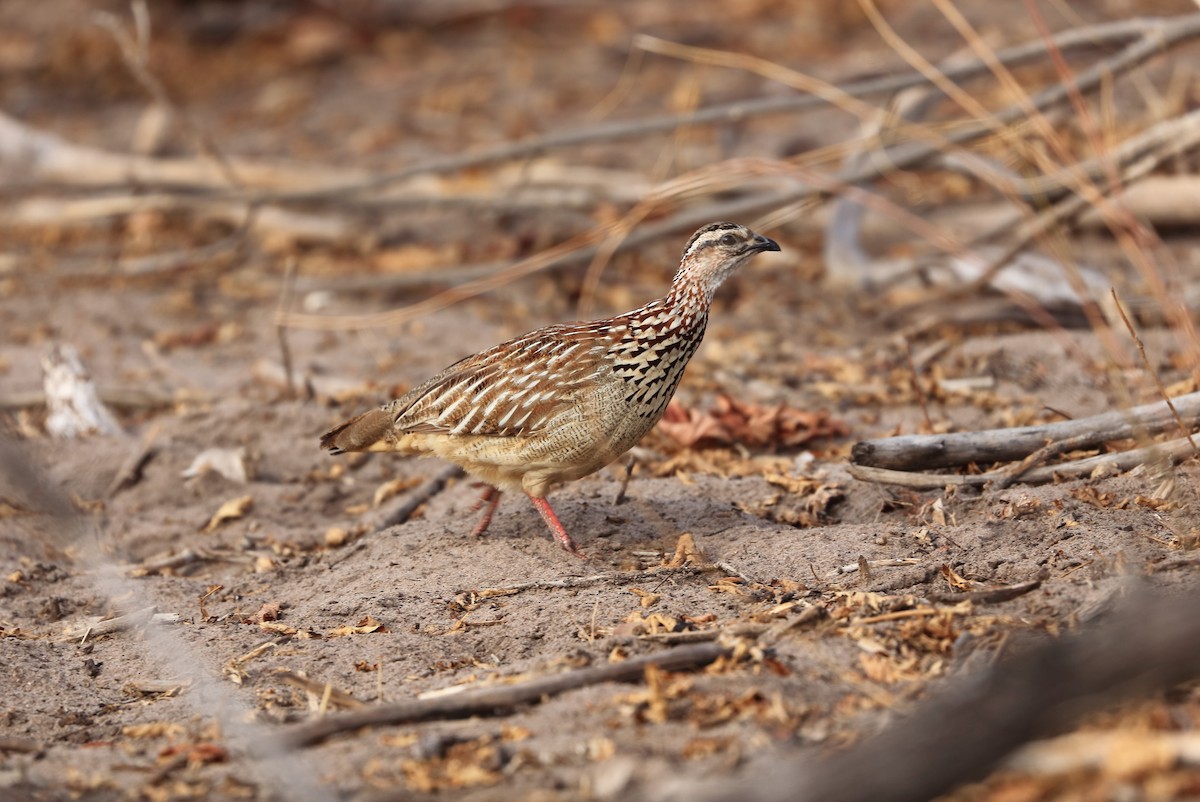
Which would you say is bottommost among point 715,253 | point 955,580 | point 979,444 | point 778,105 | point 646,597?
point 646,597

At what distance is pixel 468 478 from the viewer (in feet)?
23.0

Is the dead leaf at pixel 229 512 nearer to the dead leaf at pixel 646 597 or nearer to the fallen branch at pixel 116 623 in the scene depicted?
the fallen branch at pixel 116 623

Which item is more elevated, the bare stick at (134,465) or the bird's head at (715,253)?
the bird's head at (715,253)

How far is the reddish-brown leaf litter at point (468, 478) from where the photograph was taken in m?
4.06

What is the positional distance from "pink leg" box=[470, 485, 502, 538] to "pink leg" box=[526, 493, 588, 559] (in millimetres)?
252

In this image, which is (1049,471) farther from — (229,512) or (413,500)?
(229,512)

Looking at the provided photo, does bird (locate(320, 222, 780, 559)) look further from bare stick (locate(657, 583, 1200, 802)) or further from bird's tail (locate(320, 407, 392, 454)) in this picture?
bare stick (locate(657, 583, 1200, 802))

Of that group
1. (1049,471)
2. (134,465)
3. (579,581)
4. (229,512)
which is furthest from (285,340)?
(1049,471)

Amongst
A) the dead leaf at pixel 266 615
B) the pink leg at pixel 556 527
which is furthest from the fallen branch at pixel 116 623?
the pink leg at pixel 556 527

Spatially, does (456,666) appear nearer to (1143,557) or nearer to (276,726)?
(276,726)

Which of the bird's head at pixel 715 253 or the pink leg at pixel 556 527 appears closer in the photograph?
the pink leg at pixel 556 527

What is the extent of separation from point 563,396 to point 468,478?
60.6 inches

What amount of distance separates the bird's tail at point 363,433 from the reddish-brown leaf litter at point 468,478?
0.47m

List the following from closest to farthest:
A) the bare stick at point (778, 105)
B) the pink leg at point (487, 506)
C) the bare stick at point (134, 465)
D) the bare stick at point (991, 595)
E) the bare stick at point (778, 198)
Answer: the bare stick at point (991, 595)
the pink leg at point (487, 506)
the bare stick at point (134, 465)
the bare stick at point (778, 198)
the bare stick at point (778, 105)
